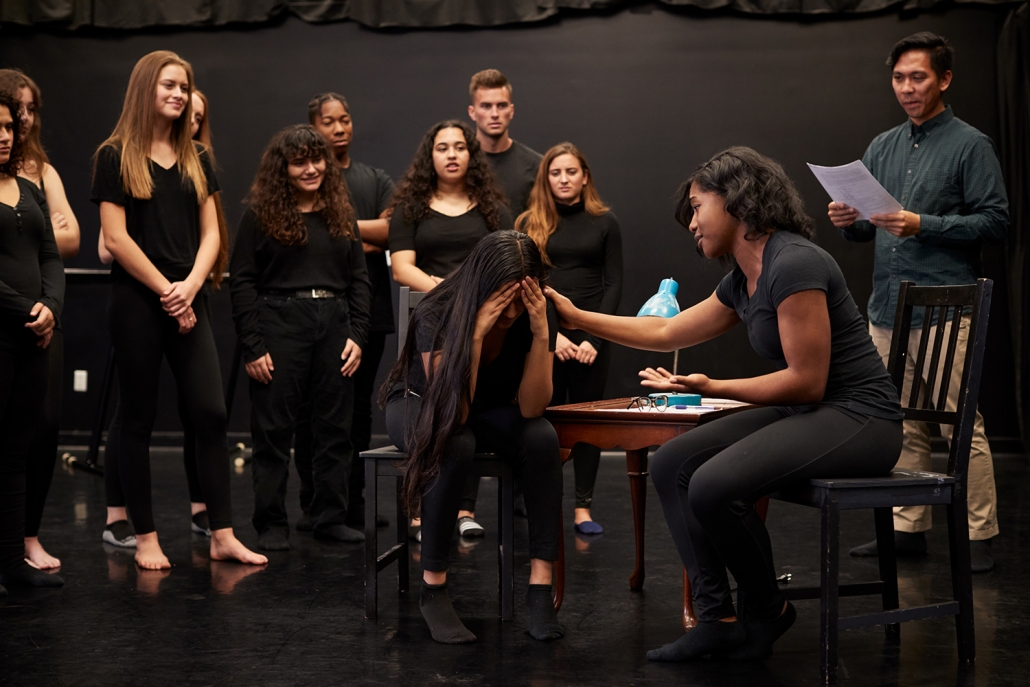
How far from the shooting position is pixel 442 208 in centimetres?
378

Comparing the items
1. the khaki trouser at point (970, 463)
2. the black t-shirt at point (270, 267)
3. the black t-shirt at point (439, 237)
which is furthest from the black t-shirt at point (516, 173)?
the khaki trouser at point (970, 463)

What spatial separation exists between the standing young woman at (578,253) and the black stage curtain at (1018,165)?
294 centimetres

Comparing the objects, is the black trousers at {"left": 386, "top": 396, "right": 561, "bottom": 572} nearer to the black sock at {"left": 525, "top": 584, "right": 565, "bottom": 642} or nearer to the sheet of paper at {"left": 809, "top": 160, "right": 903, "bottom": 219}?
the black sock at {"left": 525, "top": 584, "right": 565, "bottom": 642}

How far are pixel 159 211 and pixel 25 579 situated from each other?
1.23 metres

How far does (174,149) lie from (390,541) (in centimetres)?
161

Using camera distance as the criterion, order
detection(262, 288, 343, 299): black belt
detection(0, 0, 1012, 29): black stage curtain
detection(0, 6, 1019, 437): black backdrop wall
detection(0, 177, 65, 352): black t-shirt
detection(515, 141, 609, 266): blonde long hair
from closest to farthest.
Result: detection(0, 177, 65, 352): black t-shirt, detection(262, 288, 343, 299): black belt, detection(515, 141, 609, 266): blonde long hair, detection(0, 6, 1019, 437): black backdrop wall, detection(0, 0, 1012, 29): black stage curtain

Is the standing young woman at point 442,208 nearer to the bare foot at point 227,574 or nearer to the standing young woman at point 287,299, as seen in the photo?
the standing young woman at point 287,299

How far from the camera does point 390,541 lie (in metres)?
3.84

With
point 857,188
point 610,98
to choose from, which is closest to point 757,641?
point 857,188

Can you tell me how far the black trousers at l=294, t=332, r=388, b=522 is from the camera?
4059 millimetres

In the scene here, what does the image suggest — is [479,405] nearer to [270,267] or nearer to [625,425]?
[625,425]

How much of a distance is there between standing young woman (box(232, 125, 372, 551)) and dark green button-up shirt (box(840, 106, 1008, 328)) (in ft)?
6.24

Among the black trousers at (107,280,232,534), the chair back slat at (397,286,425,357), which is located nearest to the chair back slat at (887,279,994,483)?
the chair back slat at (397,286,425,357)

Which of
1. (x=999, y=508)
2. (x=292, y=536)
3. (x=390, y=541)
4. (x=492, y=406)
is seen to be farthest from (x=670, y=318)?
(x=999, y=508)
